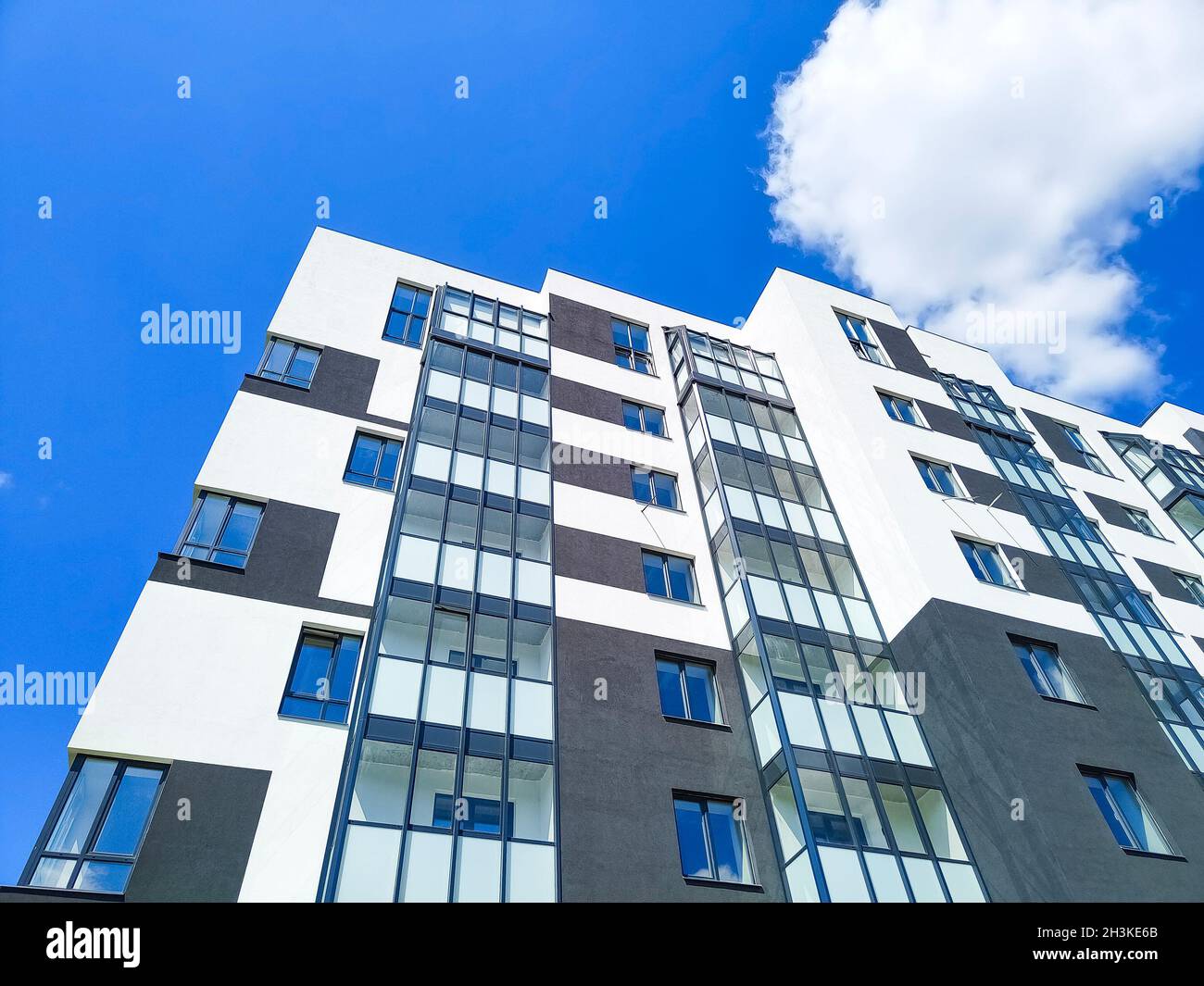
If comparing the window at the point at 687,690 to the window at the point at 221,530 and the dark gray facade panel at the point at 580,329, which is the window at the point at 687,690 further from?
the dark gray facade panel at the point at 580,329

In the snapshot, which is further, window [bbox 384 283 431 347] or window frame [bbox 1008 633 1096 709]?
window [bbox 384 283 431 347]

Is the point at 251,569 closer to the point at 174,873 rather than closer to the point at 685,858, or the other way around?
the point at 174,873

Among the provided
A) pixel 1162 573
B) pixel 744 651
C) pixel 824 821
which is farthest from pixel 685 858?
pixel 1162 573

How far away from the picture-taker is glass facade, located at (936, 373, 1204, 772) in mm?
18219

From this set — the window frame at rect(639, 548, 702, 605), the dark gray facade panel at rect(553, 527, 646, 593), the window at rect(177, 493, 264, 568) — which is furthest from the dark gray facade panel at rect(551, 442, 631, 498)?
the window at rect(177, 493, 264, 568)

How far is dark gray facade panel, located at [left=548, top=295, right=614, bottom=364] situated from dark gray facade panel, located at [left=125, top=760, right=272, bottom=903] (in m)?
15.9

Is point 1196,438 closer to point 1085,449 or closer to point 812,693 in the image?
point 1085,449

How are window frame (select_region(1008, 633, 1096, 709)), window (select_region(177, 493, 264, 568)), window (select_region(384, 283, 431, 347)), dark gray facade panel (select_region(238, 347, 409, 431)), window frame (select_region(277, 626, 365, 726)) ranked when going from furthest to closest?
window (select_region(384, 283, 431, 347))
dark gray facade panel (select_region(238, 347, 409, 431))
window frame (select_region(1008, 633, 1096, 709))
window (select_region(177, 493, 264, 568))
window frame (select_region(277, 626, 365, 726))

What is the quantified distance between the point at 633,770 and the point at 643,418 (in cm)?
1185

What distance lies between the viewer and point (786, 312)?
27.1 meters

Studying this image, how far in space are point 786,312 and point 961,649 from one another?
46.9ft

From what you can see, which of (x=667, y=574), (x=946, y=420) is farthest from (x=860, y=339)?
A: (x=667, y=574)

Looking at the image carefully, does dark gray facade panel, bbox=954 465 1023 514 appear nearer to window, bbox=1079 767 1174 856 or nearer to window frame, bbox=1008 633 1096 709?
window frame, bbox=1008 633 1096 709

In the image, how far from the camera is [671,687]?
16797 millimetres
